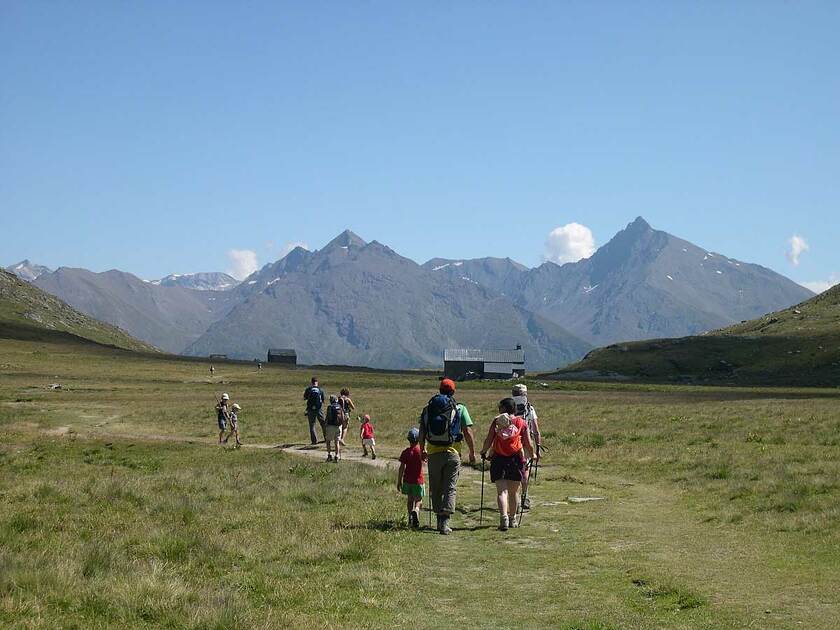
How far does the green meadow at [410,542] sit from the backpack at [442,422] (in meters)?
1.84

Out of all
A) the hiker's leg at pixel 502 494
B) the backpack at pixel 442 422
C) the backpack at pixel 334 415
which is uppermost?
the backpack at pixel 442 422

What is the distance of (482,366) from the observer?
149125 millimetres

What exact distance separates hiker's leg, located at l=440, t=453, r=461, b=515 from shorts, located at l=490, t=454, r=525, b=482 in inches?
32.7

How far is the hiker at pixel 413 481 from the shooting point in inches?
→ 691

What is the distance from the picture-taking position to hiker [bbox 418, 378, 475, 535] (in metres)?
17.1

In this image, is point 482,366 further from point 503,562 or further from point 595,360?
point 503,562

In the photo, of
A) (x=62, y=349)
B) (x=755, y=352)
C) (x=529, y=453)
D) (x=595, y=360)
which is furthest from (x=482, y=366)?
(x=529, y=453)

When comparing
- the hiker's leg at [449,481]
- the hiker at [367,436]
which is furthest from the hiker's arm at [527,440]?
the hiker at [367,436]

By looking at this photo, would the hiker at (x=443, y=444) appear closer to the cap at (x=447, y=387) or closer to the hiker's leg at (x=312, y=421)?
the cap at (x=447, y=387)

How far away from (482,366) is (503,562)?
135195 millimetres

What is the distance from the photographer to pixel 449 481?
1717 cm

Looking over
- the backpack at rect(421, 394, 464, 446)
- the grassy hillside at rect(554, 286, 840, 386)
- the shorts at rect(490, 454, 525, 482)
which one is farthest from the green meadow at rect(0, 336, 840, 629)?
the grassy hillside at rect(554, 286, 840, 386)

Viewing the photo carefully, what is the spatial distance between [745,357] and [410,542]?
449ft

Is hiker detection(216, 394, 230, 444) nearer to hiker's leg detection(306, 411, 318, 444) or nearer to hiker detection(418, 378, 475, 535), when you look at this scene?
hiker's leg detection(306, 411, 318, 444)
